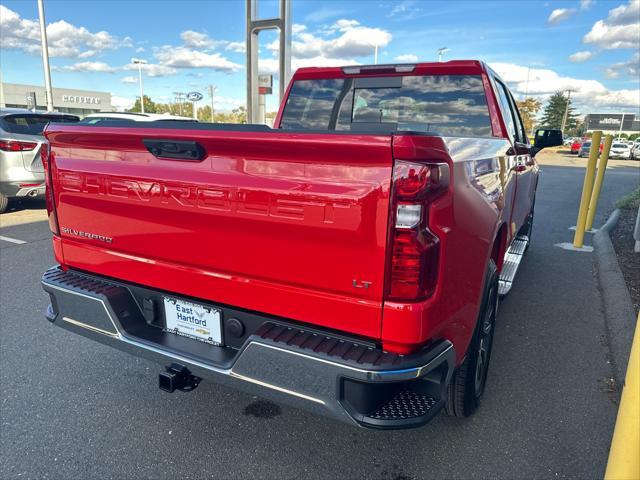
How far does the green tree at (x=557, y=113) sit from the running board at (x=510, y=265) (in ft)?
291

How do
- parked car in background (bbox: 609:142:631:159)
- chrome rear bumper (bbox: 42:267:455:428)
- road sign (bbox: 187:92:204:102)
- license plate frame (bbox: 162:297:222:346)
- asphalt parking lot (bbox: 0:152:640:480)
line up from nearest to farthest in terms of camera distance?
chrome rear bumper (bbox: 42:267:455:428) < license plate frame (bbox: 162:297:222:346) < asphalt parking lot (bbox: 0:152:640:480) < road sign (bbox: 187:92:204:102) < parked car in background (bbox: 609:142:631:159)

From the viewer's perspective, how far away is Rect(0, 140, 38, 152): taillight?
7.64 meters

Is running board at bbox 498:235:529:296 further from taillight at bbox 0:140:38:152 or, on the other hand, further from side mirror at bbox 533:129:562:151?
taillight at bbox 0:140:38:152

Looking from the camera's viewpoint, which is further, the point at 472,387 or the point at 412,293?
the point at 472,387

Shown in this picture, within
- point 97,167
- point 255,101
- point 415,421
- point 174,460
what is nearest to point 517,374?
point 415,421

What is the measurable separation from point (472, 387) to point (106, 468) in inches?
76.8

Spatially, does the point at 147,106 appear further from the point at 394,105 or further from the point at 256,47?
the point at 394,105

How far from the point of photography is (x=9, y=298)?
14.5 feet

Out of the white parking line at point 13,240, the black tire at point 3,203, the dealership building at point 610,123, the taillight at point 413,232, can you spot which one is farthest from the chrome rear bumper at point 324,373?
the dealership building at point 610,123

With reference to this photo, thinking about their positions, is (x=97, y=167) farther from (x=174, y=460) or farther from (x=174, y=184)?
(x=174, y=460)

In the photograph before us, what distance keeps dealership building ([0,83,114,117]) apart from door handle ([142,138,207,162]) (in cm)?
5959

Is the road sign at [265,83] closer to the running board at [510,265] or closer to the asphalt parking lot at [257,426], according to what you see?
the running board at [510,265]

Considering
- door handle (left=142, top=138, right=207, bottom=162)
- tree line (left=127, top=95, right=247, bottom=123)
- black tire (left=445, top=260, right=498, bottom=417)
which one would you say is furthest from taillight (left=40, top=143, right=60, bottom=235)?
tree line (left=127, top=95, right=247, bottom=123)

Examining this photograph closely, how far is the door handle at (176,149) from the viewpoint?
2.03m
